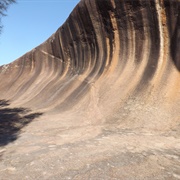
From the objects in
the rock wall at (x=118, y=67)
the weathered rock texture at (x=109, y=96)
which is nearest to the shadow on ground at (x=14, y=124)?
the weathered rock texture at (x=109, y=96)

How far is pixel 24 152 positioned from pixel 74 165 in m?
1.43

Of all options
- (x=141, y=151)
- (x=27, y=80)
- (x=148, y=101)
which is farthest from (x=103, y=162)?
(x=27, y=80)

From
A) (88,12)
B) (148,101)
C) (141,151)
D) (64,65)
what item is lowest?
(141,151)

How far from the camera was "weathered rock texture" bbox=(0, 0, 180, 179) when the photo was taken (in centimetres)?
514

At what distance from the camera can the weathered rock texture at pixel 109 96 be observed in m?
5.14

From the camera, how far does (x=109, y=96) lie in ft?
34.4

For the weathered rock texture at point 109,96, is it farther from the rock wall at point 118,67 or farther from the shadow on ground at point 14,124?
the shadow on ground at point 14,124

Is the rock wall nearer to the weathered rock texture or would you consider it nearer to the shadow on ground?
the weathered rock texture

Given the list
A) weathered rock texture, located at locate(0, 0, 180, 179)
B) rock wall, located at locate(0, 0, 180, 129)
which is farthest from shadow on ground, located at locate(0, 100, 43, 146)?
rock wall, located at locate(0, 0, 180, 129)

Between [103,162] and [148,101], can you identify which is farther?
[148,101]

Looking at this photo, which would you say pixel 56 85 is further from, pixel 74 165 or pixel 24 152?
pixel 74 165

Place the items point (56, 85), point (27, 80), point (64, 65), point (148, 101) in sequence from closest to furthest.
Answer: point (148, 101), point (56, 85), point (64, 65), point (27, 80)

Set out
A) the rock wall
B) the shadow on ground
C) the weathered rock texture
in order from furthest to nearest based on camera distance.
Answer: the rock wall < the shadow on ground < the weathered rock texture

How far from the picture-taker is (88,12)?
1351 centimetres
